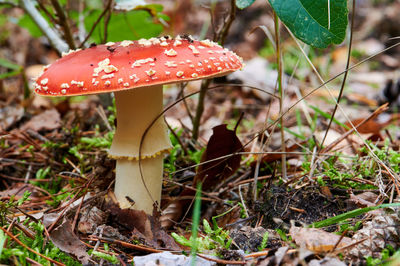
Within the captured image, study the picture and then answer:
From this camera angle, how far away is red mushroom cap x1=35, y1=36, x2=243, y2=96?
1.76m

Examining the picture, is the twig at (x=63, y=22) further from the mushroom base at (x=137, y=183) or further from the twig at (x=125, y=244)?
the twig at (x=125, y=244)

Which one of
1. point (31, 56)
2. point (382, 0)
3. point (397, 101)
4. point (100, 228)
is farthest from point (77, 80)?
point (382, 0)

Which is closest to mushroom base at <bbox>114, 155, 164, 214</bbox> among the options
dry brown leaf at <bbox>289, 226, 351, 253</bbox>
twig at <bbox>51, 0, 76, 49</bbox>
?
dry brown leaf at <bbox>289, 226, 351, 253</bbox>

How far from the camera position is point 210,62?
188 centimetres

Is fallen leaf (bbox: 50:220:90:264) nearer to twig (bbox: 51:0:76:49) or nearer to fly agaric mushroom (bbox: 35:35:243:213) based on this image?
fly agaric mushroom (bbox: 35:35:243:213)

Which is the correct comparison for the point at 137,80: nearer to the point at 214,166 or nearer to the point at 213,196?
the point at 214,166

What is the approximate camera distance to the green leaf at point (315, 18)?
172 centimetres

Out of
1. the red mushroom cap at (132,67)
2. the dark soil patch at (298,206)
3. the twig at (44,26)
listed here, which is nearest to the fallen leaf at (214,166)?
the dark soil patch at (298,206)

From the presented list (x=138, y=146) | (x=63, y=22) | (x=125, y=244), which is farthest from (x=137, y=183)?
(x=63, y=22)

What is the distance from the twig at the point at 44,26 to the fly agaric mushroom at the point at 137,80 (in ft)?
4.55

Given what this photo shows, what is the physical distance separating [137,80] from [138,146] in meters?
0.63

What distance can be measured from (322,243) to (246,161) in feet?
4.63

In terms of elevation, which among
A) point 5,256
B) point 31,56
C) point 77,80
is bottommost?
point 31,56

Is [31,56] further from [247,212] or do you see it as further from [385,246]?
[385,246]
